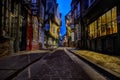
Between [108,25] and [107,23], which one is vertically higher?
[107,23]

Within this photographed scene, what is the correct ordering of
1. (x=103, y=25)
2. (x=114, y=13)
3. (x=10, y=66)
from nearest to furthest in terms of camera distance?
(x=10, y=66)
(x=114, y=13)
(x=103, y=25)

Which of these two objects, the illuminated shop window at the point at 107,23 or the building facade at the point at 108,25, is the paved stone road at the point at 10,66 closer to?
the building facade at the point at 108,25

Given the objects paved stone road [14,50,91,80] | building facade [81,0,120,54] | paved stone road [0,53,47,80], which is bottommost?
paved stone road [14,50,91,80]

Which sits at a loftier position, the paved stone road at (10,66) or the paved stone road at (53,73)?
the paved stone road at (10,66)

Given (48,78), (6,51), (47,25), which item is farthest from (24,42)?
(47,25)

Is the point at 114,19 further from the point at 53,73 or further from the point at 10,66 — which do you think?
the point at 53,73

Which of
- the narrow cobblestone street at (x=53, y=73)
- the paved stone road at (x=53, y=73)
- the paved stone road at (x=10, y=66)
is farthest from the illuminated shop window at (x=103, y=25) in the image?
→ the paved stone road at (x=53, y=73)

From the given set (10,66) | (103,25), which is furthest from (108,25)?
(10,66)

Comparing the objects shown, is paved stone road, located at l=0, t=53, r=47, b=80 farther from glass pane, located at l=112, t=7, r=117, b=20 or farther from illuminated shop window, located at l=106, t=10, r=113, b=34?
illuminated shop window, located at l=106, t=10, r=113, b=34

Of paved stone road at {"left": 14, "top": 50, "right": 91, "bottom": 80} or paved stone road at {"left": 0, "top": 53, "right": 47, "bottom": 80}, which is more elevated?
paved stone road at {"left": 0, "top": 53, "right": 47, "bottom": 80}

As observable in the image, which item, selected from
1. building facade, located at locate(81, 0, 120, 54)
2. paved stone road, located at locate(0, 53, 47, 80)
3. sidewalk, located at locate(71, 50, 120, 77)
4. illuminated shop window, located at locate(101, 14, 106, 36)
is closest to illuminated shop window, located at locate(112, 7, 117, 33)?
building facade, located at locate(81, 0, 120, 54)

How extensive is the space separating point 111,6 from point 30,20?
1456 cm

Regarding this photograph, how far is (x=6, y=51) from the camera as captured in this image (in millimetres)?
17578

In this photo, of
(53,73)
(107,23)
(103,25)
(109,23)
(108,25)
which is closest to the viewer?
(53,73)
